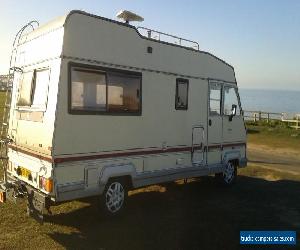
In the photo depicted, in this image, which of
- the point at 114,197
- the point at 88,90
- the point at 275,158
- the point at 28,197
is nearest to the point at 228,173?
the point at 114,197

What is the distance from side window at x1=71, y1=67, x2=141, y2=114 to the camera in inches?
279

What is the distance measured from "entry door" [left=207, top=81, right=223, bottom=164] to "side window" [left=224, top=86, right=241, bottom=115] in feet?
0.98

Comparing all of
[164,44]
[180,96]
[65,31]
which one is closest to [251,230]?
[180,96]

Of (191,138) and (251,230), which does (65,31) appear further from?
(251,230)

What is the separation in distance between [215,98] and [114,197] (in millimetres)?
4375

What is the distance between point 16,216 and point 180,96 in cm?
465

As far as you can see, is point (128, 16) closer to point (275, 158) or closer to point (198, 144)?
point (198, 144)

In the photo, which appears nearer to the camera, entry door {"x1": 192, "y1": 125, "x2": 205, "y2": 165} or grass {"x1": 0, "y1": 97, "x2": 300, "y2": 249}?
grass {"x1": 0, "y1": 97, "x2": 300, "y2": 249}

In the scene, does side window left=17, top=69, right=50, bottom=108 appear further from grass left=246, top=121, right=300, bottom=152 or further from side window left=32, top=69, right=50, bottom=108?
grass left=246, top=121, right=300, bottom=152

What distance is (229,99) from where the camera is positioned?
36.8 feet

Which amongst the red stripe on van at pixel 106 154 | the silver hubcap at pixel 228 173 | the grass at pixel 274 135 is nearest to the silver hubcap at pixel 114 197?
the red stripe on van at pixel 106 154

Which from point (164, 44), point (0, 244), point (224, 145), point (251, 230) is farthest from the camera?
point (224, 145)

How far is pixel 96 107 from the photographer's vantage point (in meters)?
7.43

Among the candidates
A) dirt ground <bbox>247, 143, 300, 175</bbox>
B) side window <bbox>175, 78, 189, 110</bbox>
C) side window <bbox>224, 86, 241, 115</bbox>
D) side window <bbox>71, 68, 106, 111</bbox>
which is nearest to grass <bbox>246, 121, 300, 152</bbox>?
dirt ground <bbox>247, 143, 300, 175</bbox>
